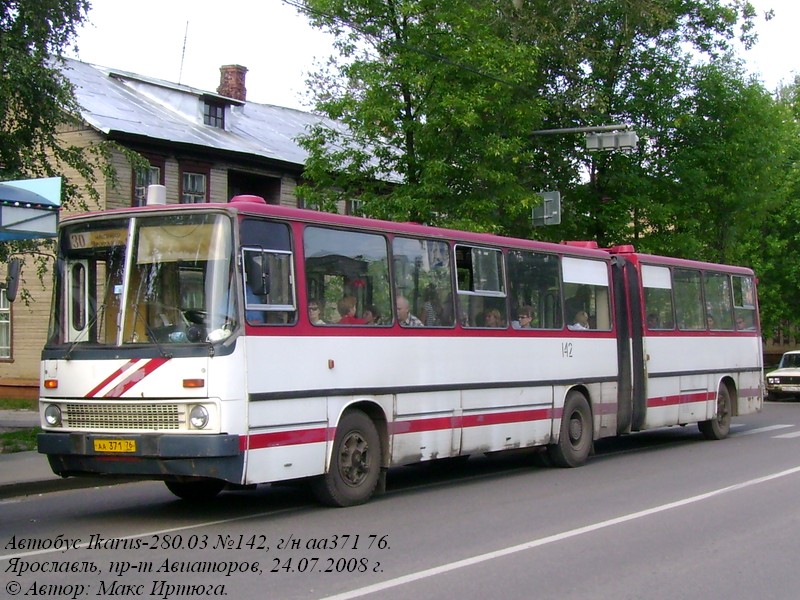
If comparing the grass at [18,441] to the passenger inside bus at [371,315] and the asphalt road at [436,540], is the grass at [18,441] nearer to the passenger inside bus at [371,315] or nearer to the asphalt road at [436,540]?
the asphalt road at [436,540]

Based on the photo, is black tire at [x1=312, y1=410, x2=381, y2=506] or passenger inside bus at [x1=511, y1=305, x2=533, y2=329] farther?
passenger inside bus at [x1=511, y1=305, x2=533, y2=329]

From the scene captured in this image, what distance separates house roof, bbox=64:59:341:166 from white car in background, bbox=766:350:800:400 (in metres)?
15.4

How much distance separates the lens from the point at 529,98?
23609 millimetres

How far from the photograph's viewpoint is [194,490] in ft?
38.6

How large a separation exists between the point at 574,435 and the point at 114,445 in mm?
7485

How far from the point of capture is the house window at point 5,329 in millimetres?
30203

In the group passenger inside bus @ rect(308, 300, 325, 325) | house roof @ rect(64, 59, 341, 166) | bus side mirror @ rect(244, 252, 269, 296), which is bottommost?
passenger inside bus @ rect(308, 300, 325, 325)

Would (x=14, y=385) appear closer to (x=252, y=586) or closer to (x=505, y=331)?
(x=505, y=331)

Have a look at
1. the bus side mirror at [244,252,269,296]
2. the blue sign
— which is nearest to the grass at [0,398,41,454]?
the blue sign

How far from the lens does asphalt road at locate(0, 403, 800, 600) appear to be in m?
7.52

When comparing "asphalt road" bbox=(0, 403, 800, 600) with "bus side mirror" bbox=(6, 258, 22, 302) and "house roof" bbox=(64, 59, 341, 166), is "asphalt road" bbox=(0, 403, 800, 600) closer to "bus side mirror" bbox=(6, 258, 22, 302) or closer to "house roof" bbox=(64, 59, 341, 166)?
"bus side mirror" bbox=(6, 258, 22, 302)

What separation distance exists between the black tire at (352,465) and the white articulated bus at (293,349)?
20 millimetres

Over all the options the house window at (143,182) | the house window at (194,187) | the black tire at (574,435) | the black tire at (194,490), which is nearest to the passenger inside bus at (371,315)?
the black tire at (194,490)

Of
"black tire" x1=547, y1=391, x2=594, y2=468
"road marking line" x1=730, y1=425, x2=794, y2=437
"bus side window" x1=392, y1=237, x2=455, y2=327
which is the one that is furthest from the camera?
"road marking line" x1=730, y1=425, x2=794, y2=437
